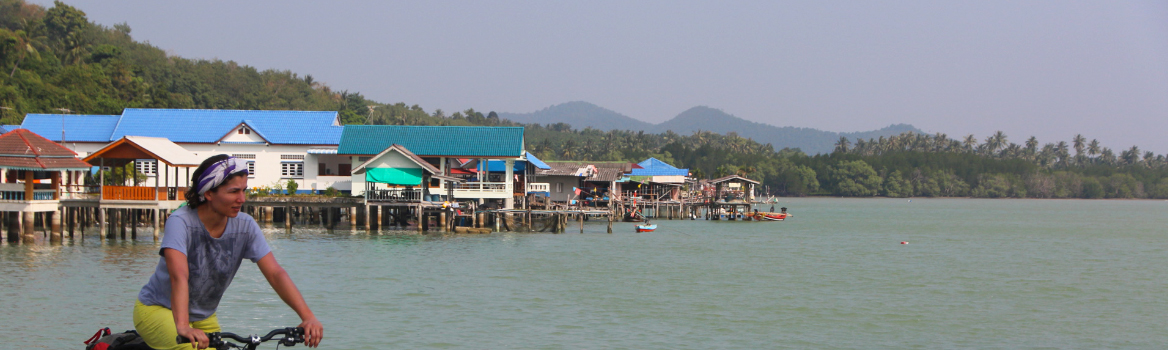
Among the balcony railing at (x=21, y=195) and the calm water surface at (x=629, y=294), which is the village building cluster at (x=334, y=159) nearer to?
the calm water surface at (x=629, y=294)

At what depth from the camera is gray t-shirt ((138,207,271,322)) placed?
437cm

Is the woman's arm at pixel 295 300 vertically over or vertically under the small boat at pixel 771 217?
over

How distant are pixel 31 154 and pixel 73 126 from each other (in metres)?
19.2

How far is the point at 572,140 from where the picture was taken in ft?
480

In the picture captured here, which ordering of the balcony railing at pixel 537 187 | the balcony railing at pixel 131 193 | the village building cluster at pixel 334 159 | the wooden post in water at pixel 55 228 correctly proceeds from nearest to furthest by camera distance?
the wooden post in water at pixel 55 228 → the balcony railing at pixel 131 193 → the village building cluster at pixel 334 159 → the balcony railing at pixel 537 187

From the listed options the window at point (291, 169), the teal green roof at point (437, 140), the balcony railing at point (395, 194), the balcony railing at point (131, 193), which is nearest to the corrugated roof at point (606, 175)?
the teal green roof at point (437, 140)

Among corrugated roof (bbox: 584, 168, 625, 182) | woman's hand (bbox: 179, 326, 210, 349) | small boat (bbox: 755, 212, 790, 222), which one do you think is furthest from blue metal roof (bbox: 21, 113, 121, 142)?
woman's hand (bbox: 179, 326, 210, 349)

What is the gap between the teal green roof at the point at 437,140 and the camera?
4256cm

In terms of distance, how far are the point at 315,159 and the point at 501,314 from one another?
28.9 meters

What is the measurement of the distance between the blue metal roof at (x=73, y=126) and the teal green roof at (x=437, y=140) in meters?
12.6

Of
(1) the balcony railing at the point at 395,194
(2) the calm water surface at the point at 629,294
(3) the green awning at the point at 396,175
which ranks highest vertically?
(3) the green awning at the point at 396,175

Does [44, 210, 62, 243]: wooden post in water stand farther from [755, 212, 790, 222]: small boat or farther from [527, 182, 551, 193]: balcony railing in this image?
[755, 212, 790, 222]: small boat

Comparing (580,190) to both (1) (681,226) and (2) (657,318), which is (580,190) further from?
(2) (657,318)

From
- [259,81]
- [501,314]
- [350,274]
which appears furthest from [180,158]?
[259,81]
